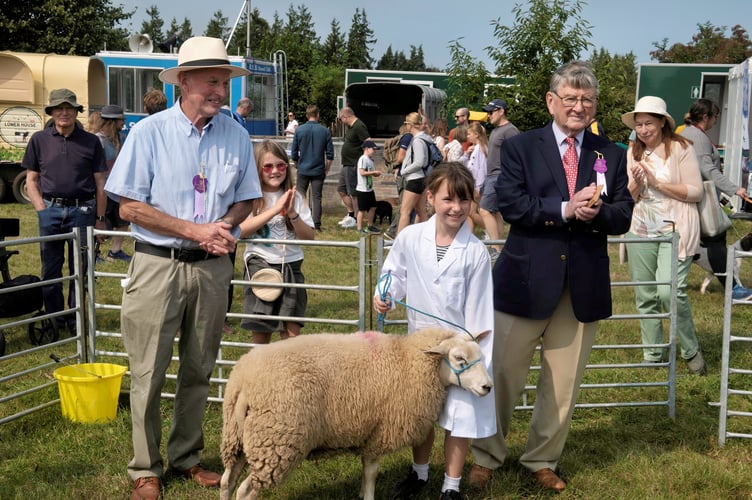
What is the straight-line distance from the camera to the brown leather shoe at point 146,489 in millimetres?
4152

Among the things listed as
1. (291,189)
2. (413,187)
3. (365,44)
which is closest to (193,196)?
(291,189)

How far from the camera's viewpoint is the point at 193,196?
4.07 metres

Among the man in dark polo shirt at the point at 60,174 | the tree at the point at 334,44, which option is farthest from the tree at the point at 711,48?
the man in dark polo shirt at the point at 60,174

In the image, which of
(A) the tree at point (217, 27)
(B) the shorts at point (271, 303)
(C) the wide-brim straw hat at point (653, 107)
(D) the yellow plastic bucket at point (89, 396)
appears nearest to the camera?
(D) the yellow plastic bucket at point (89, 396)

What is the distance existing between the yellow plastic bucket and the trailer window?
1568cm

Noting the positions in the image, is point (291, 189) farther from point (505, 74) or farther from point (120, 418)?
point (505, 74)

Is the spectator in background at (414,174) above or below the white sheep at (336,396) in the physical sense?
above

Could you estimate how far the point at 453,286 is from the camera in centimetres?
403

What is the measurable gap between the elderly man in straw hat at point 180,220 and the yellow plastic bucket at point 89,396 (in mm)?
1119

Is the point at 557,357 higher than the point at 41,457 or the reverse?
higher

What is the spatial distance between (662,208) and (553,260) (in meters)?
2.86

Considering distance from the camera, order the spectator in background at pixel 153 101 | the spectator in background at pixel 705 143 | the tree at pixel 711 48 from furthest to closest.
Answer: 1. the tree at pixel 711 48
2. the spectator in background at pixel 153 101
3. the spectator in background at pixel 705 143

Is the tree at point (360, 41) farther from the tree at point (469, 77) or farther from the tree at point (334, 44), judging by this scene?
the tree at point (469, 77)

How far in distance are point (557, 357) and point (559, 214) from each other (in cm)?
85
